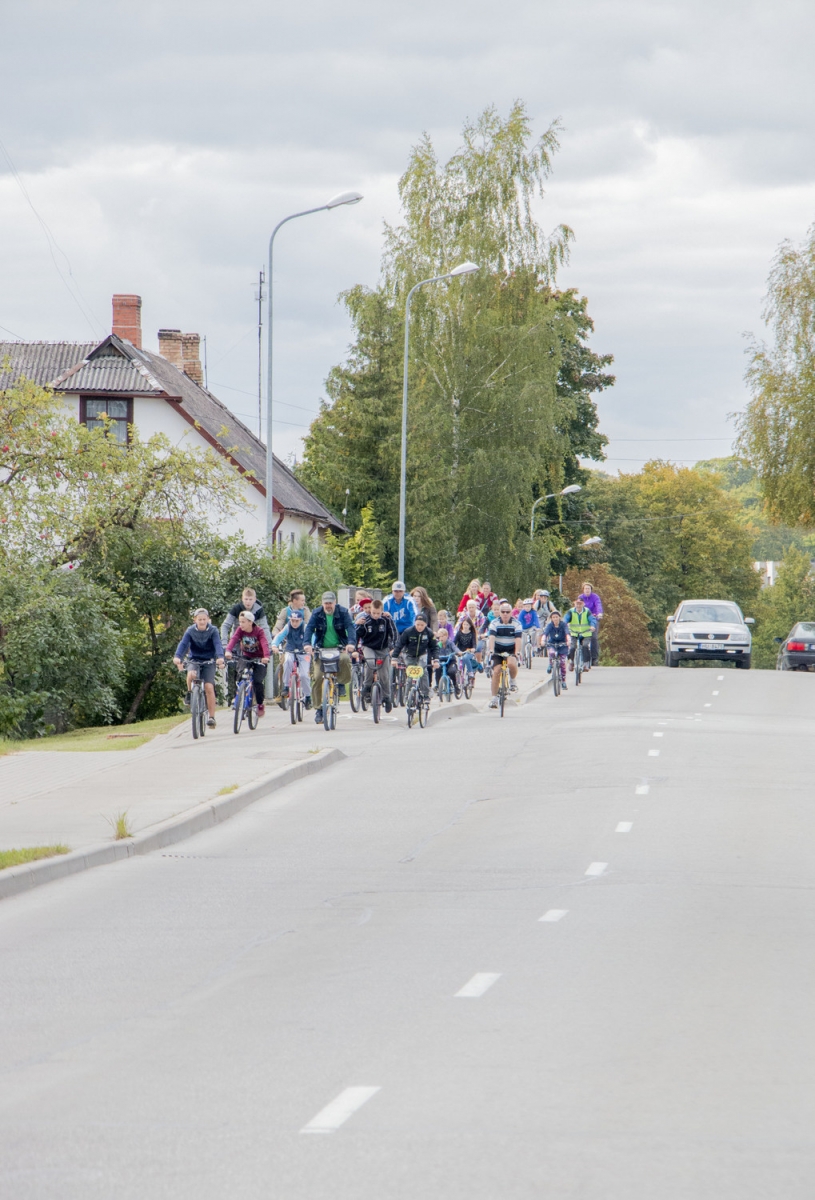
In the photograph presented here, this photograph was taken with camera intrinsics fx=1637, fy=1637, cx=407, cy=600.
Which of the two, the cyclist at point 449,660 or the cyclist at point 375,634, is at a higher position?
the cyclist at point 375,634

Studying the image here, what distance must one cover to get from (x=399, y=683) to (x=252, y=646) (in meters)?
3.26

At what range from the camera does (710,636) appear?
131 ft

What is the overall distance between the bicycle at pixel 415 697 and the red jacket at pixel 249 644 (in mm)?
2156

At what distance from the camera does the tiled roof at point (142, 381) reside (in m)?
47.1

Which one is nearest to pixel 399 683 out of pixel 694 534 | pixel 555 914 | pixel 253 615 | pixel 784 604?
pixel 253 615

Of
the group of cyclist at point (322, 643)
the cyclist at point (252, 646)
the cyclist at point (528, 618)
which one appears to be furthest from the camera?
the cyclist at point (528, 618)

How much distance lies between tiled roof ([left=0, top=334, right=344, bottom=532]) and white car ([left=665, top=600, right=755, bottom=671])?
1252 centimetres

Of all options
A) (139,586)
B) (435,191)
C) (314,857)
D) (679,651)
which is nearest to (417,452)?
(435,191)

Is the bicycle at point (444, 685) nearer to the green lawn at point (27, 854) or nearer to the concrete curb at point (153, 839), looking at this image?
the concrete curb at point (153, 839)

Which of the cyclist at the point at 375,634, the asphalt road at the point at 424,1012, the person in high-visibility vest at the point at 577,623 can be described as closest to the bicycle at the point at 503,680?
the cyclist at the point at 375,634

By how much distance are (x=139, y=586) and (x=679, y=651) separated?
15624 mm

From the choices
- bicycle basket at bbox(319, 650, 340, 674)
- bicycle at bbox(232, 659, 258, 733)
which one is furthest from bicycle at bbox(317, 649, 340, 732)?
bicycle at bbox(232, 659, 258, 733)

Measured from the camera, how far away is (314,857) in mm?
11367

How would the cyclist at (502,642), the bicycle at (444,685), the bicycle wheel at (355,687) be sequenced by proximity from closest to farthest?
the bicycle wheel at (355,687) < the cyclist at (502,642) < the bicycle at (444,685)
